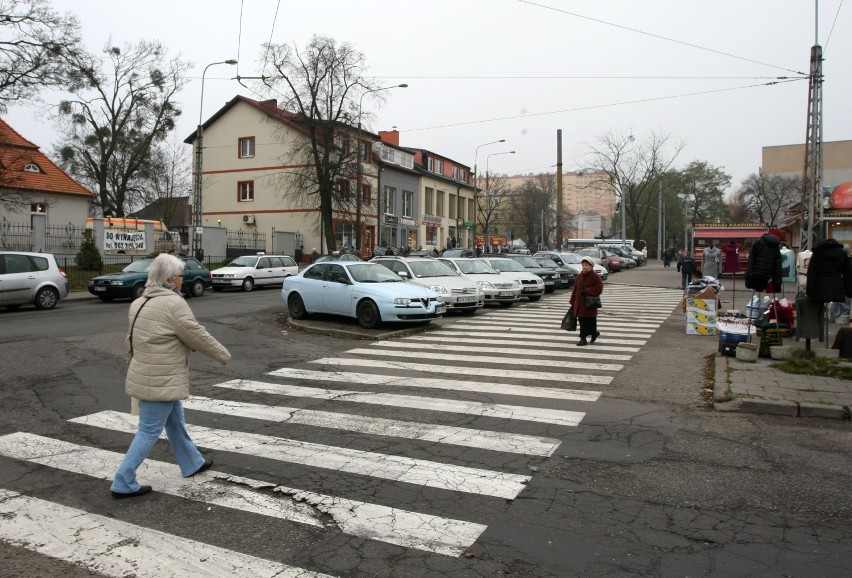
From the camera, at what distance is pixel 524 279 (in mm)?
22984

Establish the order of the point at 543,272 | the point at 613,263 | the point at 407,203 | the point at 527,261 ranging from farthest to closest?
1. the point at 407,203
2. the point at 613,263
3. the point at 527,261
4. the point at 543,272

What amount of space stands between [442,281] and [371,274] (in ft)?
10.7

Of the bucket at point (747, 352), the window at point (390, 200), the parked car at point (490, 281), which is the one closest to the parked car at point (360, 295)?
the parked car at point (490, 281)

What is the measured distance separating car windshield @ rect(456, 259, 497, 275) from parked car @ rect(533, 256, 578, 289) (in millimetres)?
6030

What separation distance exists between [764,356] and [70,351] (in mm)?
11563

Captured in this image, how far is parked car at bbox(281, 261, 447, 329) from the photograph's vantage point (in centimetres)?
1436

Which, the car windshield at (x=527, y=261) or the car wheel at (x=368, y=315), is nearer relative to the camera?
the car wheel at (x=368, y=315)

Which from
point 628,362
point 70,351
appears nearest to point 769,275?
point 628,362

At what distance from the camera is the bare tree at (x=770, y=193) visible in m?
60.2

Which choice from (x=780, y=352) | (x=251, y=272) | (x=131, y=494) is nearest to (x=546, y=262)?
(x=251, y=272)

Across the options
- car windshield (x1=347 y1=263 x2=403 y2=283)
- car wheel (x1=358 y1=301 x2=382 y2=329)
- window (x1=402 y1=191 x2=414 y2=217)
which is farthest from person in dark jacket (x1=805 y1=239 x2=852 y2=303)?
window (x1=402 y1=191 x2=414 y2=217)

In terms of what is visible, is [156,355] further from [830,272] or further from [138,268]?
[138,268]

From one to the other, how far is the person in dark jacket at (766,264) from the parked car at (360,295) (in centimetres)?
676

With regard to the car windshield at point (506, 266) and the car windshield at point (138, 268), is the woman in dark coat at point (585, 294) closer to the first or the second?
the car windshield at point (506, 266)
